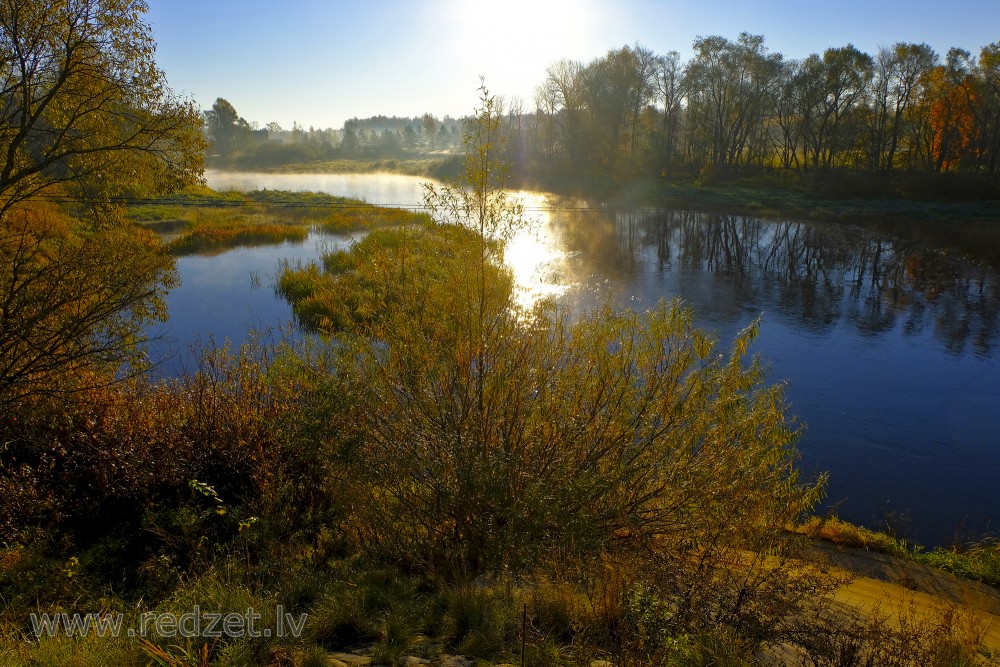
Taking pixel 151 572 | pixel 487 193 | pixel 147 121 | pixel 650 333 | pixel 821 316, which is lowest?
pixel 151 572

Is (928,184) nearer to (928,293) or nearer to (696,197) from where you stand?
(696,197)

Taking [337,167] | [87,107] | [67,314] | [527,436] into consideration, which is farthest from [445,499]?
[337,167]

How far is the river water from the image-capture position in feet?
30.7

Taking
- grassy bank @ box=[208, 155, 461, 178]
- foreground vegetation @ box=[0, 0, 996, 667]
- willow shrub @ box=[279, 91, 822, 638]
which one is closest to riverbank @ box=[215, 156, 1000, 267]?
foreground vegetation @ box=[0, 0, 996, 667]

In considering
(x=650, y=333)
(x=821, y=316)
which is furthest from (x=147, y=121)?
(x=821, y=316)

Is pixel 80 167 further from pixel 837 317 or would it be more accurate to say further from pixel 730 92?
pixel 730 92

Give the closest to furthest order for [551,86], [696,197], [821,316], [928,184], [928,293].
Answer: [821,316], [928,293], [928,184], [696,197], [551,86]

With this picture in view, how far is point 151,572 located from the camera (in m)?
6.12

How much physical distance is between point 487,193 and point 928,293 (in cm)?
1960

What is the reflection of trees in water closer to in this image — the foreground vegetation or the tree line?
the foreground vegetation

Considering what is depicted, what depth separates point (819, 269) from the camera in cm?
2322

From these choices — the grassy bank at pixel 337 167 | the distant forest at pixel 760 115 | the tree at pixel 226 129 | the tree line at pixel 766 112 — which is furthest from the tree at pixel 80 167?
the tree at pixel 226 129

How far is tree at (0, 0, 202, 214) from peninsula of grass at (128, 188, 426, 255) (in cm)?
1020

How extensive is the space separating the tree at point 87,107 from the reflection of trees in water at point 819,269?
15.0 metres
